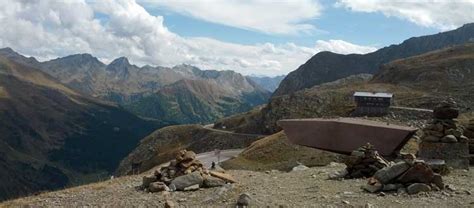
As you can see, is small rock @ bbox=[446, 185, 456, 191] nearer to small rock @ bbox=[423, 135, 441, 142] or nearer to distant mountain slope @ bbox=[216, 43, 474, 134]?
small rock @ bbox=[423, 135, 441, 142]

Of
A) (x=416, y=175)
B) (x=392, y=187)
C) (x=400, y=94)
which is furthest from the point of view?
(x=400, y=94)

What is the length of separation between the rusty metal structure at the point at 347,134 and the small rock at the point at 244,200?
1696cm

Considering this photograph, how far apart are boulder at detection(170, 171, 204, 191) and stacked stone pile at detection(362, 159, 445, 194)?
25.7 ft

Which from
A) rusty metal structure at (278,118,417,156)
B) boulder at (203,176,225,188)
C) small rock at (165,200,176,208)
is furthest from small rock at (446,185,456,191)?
rusty metal structure at (278,118,417,156)

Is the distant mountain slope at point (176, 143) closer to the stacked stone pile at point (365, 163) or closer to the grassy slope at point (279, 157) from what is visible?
the grassy slope at point (279, 157)

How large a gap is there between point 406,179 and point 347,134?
53.2 feet

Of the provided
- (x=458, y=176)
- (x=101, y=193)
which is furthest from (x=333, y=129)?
(x=101, y=193)

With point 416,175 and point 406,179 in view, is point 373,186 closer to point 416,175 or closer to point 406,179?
point 406,179

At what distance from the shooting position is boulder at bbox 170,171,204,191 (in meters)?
24.3

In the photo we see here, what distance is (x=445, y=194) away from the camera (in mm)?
21266

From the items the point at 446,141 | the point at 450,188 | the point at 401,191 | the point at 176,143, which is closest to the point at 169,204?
the point at 401,191

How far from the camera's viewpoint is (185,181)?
24.5m

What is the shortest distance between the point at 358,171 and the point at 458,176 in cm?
522

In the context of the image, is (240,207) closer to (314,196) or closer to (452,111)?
(314,196)
